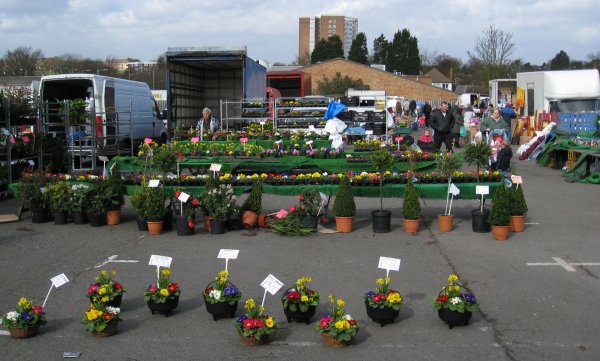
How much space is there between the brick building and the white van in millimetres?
44196

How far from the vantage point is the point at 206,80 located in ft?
77.6

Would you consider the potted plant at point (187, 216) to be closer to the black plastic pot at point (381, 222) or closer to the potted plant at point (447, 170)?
the black plastic pot at point (381, 222)

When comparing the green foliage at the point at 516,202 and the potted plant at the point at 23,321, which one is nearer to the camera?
the potted plant at the point at 23,321

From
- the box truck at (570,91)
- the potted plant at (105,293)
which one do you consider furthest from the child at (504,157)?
the box truck at (570,91)

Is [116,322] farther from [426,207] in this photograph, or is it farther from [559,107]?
[559,107]

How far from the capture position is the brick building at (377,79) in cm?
6538

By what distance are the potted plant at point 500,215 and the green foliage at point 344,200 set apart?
7.06 ft

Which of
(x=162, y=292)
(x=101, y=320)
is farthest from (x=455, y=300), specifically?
(x=101, y=320)

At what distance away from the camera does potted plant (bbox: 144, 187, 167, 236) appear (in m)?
10.0

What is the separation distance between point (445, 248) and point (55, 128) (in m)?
14.6

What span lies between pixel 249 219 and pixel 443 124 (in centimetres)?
887

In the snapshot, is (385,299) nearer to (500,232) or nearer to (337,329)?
(337,329)

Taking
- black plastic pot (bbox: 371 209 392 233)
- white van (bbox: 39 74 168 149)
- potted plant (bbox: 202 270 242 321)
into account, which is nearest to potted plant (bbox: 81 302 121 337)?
potted plant (bbox: 202 270 242 321)

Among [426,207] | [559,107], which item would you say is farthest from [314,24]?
[426,207]
